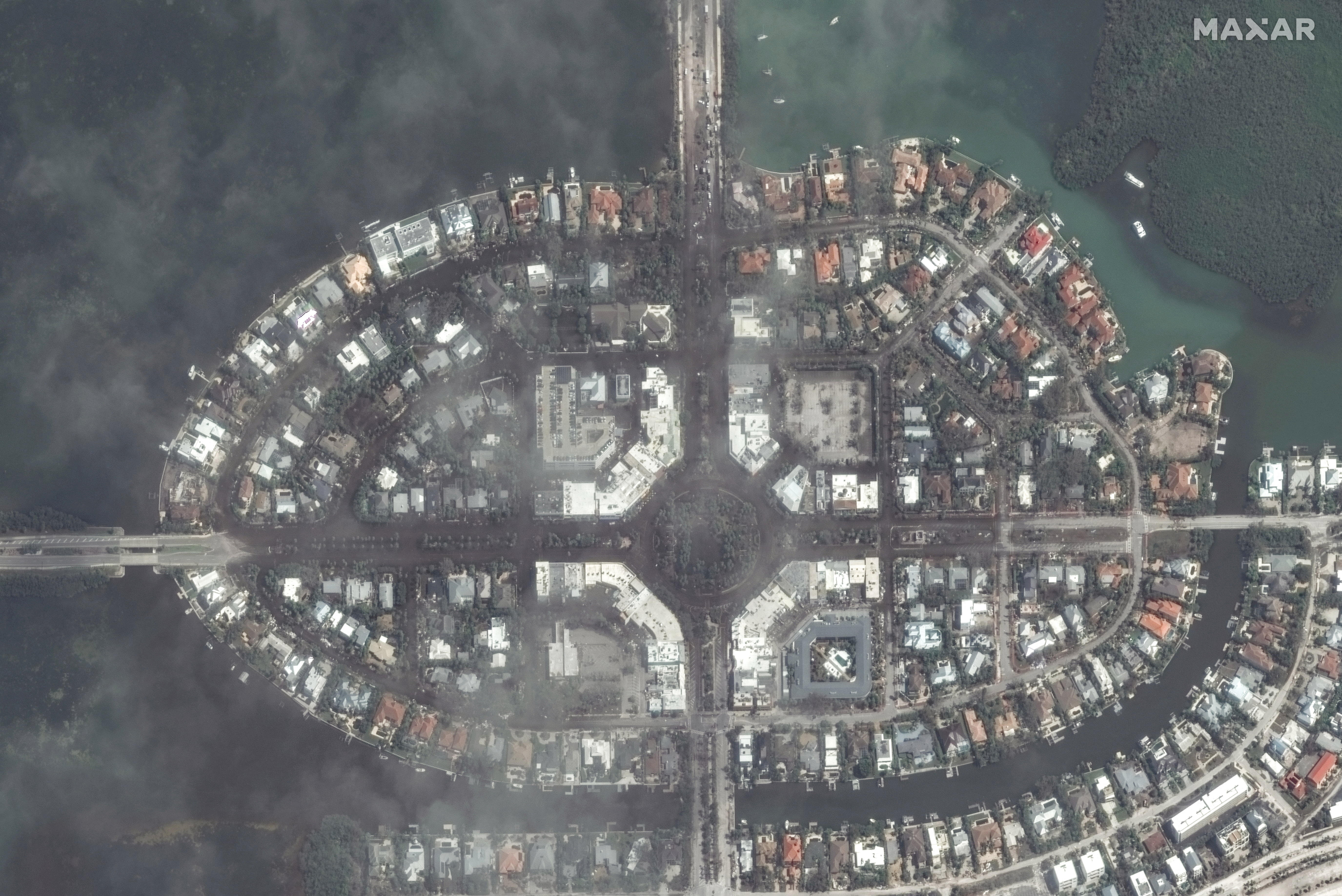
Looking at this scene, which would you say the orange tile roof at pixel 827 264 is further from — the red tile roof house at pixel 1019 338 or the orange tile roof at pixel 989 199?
the red tile roof house at pixel 1019 338

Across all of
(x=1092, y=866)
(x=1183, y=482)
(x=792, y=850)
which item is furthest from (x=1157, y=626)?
(x=792, y=850)

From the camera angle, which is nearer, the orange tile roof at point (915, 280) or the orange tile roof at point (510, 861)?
the orange tile roof at point (510, 861)

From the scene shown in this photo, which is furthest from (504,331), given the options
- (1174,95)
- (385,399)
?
(1174,95)

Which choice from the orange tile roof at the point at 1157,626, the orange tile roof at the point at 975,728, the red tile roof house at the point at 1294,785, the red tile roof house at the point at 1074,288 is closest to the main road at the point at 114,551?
the orange tile roof at the point at 975,728

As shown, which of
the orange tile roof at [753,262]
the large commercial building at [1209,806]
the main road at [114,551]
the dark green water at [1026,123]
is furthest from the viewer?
the main road at [114,551]

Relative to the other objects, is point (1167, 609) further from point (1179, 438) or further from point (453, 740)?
point (453, 740)

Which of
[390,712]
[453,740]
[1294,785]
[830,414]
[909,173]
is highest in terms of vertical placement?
[909,173]

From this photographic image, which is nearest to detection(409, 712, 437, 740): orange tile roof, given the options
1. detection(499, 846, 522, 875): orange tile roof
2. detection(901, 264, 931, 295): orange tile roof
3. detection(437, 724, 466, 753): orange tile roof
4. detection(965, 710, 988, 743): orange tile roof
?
detection(437, 724, 466, 753): orange tile roof

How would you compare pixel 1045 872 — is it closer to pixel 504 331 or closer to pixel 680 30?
pixel 504 331
